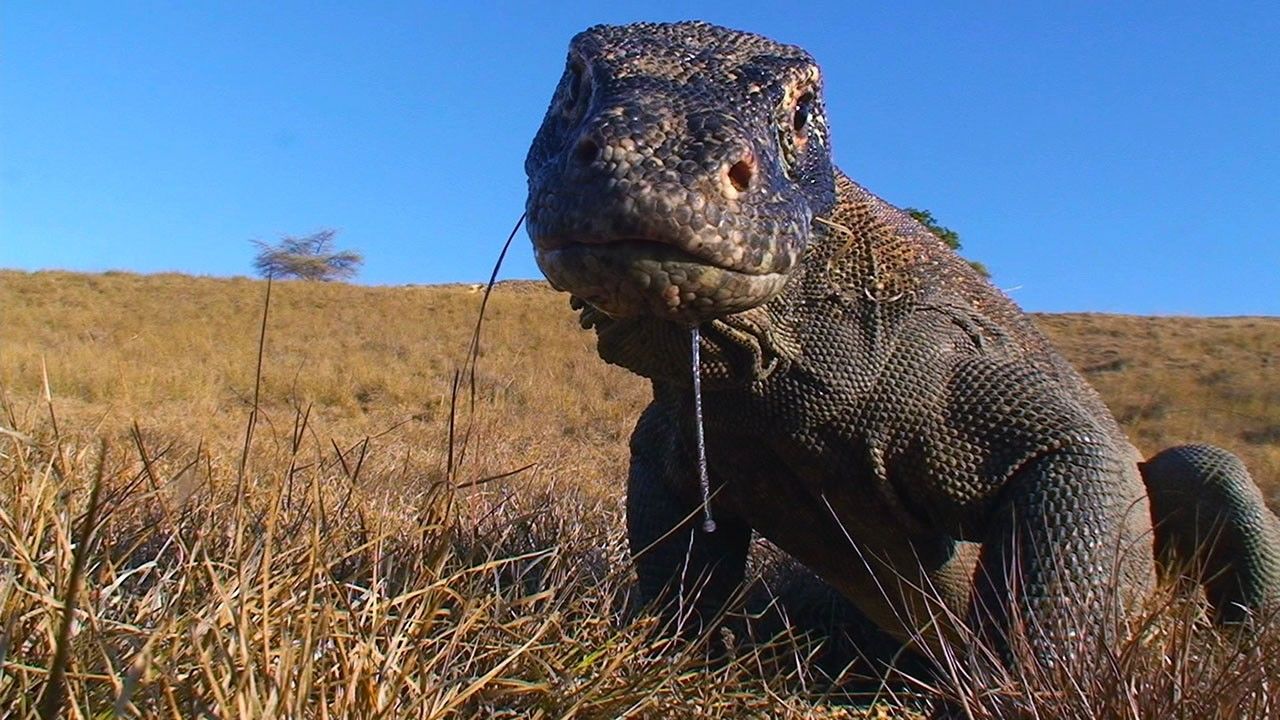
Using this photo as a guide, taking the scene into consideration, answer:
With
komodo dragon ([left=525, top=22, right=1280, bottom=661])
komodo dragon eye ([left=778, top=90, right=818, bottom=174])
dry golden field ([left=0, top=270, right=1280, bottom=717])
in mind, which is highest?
komodo dragon eye ([left=778, top=90, right=818, bottom=174])

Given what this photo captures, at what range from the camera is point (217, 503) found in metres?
2.98

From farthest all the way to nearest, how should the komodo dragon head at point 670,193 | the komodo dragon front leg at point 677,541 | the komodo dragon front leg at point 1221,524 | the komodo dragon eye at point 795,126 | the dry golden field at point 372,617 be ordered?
the komodo dragon front leg at point 1221,524
the komodo dragon front leg at point 677,541
the komodo dragon eye at point 795,126
the komodo dragon head at point 670,193
the dry golden field at point 372,617

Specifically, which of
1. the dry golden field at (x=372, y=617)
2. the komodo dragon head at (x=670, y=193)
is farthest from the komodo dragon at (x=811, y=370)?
the dry golden field at (x=372, y=617)

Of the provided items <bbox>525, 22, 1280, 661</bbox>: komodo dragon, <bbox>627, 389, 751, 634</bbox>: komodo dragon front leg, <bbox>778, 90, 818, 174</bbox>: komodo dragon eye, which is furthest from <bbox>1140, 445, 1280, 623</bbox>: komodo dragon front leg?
<bbox>778, 90, 818, 174</bbox>: komodo dragon eye

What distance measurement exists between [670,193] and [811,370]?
1069 mm

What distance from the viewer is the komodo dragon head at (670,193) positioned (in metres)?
1.84

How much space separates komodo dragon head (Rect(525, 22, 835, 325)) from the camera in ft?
6.05

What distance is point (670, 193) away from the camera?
71.9 inches

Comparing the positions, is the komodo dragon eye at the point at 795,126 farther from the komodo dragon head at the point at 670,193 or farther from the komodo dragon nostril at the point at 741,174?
the komodo dragon nostril at the point at 741,174

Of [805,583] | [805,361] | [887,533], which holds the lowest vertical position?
[805,583]

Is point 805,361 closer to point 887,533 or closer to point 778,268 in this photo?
point 887,533

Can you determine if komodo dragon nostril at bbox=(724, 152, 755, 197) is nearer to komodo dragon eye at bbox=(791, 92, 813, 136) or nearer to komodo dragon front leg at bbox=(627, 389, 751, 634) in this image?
komodo dragon eye at bbox=(791, 92, 813, 136)

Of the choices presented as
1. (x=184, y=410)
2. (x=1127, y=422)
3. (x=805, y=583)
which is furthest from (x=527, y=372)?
(x=805, y=583)

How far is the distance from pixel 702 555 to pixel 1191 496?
5.32 feet
